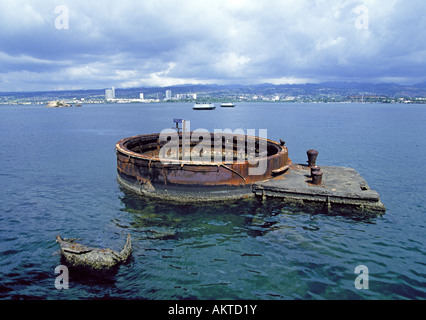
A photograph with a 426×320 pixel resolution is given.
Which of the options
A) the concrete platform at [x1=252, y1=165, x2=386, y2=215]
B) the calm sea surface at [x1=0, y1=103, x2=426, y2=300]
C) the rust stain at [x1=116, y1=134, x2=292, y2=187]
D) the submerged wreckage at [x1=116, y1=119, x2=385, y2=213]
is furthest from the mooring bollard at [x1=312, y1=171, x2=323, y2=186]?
the calm sea surface at [x1=0, y1=103, x2=426, y2=300]

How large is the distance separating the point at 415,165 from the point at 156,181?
25930 millimetres

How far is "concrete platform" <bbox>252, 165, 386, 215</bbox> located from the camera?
539 inches

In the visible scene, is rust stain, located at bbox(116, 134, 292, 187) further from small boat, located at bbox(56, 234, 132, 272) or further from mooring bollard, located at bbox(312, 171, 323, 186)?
small boat, located at bbox(56, 234, 132, 272)

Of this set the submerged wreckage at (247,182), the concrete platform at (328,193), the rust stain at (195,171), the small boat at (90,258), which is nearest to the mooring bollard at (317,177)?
the submerged wreckage at (247,182)

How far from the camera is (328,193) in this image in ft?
46.2

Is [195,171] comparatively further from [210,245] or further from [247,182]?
[210,245]

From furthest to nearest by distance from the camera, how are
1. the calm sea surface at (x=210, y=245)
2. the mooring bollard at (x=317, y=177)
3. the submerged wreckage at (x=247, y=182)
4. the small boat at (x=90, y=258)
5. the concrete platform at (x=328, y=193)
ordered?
the mooring bollard at (x=317, y=177) → the submerged wreckage at (x=247, y=182) → the concrete platform at (x=328, y=193) → the small boat at (x=90, y=258) → the calm sea surface at (x=210, y=245)

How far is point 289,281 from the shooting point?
8727mm

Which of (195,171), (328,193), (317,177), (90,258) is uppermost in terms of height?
(195,171)

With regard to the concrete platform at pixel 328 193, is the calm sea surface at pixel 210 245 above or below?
below

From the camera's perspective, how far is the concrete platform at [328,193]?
13703mm

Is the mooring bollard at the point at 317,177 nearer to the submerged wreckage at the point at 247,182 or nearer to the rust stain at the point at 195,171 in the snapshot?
the submerged wreckage at the point at 247,182

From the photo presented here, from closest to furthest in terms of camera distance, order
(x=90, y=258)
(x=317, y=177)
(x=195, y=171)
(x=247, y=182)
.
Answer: (x=90, y=258), (x=195, y=171), (x=317, y=177), (x=247, y=182)

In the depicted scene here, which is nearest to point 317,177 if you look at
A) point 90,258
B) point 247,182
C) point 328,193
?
point 328,193
